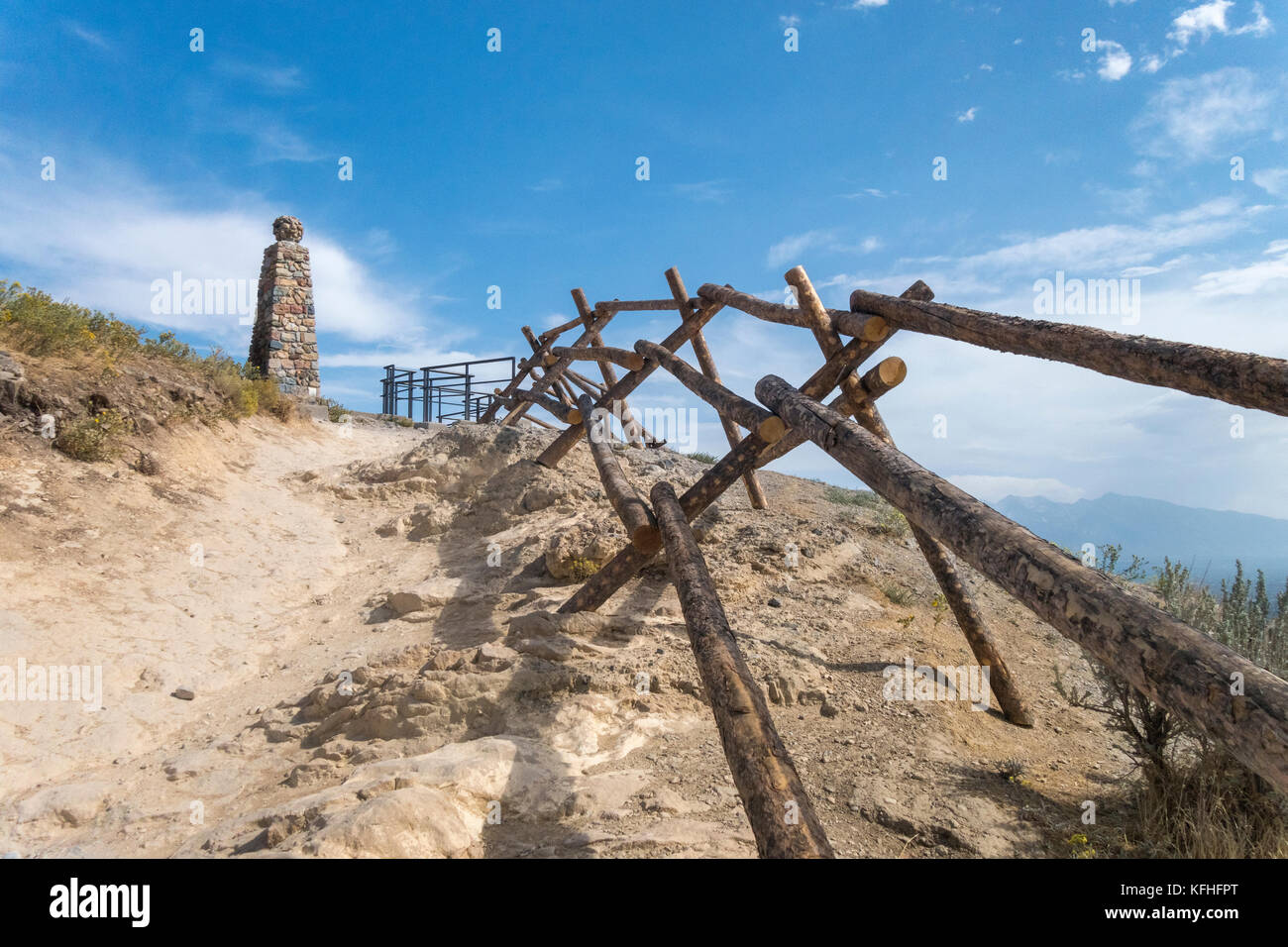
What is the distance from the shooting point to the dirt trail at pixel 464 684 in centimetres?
302

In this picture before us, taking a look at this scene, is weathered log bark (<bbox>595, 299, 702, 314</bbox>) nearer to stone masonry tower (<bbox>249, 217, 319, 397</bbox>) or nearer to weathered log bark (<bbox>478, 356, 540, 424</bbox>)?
weathered log bark (<bbox>478, 356, 540, 424</bbox>)

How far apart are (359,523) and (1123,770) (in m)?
7.85

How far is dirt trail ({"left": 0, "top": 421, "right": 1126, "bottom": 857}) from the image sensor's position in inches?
119

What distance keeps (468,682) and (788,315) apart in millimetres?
3530

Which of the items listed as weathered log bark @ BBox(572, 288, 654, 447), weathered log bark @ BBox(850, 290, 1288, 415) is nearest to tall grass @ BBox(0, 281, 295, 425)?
weathered log bark @ BBox(572, 288, 654, 447)

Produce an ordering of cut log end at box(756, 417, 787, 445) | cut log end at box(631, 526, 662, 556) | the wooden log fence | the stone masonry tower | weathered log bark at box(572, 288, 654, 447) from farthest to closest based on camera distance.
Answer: the stone masonry tower → weathered log bark at box(572, 288, 654, 447) → cut log end at box(631, 526, 662, 556) → cut log end at box(756, 417, 787, 445) → the wooden log fence

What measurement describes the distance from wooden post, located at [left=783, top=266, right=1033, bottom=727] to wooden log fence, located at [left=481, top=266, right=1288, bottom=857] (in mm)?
10

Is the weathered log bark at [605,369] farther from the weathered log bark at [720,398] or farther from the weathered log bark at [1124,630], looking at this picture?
the weathered log bark at [1124,630]

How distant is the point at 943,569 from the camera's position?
15.3 ft

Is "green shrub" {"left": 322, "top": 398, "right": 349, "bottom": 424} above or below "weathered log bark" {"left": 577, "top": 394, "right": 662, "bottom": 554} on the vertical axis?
above

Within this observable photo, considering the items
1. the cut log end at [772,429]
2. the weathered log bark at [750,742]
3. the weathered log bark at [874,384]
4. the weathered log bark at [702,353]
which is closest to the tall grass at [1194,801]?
the weathered log bark at [750,742]

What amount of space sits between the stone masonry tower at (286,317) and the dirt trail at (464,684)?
7253 mm

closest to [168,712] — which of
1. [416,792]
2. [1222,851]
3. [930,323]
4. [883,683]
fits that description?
[416,792]
